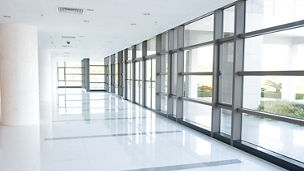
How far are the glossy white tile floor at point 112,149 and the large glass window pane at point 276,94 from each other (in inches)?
40.9

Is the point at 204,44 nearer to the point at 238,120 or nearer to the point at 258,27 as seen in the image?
the point at 258,27

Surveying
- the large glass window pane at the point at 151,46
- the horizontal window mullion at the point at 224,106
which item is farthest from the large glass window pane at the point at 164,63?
the horizontal window mullion at the point at 224,106

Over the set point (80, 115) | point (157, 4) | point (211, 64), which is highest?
point (157, 4)

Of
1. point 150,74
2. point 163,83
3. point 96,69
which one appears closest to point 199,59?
point 163,83

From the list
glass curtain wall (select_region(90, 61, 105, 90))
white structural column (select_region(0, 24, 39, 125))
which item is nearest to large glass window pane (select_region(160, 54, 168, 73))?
white structural column (select_region(0, 24, 39, 125))

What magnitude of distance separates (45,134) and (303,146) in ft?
19.8

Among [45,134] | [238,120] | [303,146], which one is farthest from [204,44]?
[45,134]

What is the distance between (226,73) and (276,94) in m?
1.61

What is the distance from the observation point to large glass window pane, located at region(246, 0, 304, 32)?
4435mm

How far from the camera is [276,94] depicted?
4.83 m

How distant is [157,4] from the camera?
569 centimetres

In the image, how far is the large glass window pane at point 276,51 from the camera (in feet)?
14.4

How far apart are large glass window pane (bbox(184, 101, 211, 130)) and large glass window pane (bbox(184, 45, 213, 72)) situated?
1209 mm

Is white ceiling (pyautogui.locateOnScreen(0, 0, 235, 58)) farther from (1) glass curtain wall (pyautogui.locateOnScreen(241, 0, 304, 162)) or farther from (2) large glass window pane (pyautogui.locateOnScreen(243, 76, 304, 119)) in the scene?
(2) large glass window pane (pyautogui.locateOnScreen(243, 76, 304, 119))
